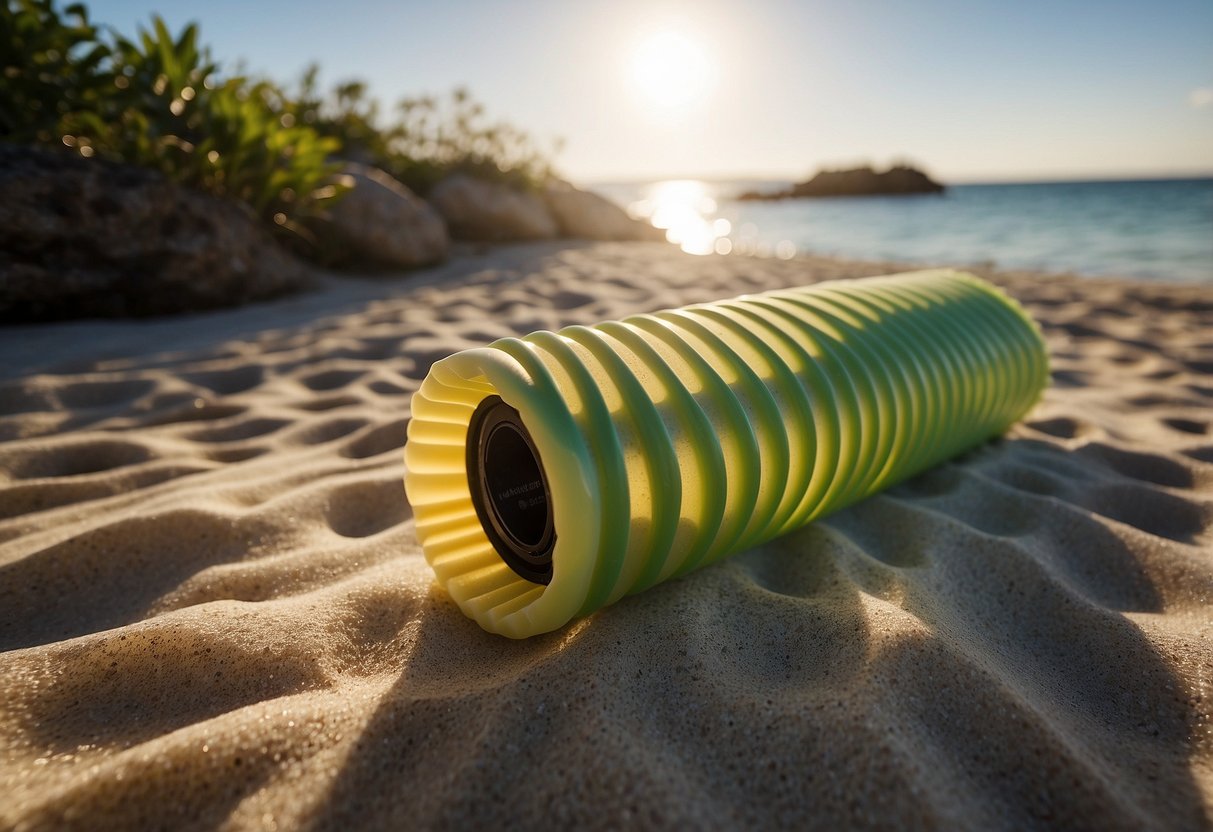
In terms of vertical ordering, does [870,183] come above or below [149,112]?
below

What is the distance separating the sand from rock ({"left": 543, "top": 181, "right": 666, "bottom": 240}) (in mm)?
7106

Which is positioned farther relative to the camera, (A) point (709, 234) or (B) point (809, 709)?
(A) point (709, 234)

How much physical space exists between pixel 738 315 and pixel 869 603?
642mm

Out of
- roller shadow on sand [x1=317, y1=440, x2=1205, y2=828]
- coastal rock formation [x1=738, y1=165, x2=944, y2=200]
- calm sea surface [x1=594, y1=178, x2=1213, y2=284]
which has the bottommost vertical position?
coastal rock formation [x1=738, y1=165, x2=944, y2=200]

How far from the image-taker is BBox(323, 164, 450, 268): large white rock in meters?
5.42

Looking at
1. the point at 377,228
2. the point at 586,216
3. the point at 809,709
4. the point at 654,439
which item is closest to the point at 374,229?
the point at 377,228

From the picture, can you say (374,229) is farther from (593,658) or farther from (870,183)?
(870,183)

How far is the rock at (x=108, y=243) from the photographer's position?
3.42m

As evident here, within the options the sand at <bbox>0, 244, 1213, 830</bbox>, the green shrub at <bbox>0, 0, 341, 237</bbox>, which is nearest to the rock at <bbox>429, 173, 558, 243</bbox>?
the green shrub at <bbox>0, 0, 341, 237</bbox>

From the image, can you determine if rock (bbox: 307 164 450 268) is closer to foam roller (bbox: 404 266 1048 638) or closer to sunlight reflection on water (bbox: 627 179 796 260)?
sunlight reflection on water (bbox: 627 179 796 260)

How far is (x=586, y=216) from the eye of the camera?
903 cm

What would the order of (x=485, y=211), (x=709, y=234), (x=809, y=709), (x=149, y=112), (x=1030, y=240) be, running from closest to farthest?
(x=809, y=709) → (x=149, y=112) → (x=485, y=211) → (x=1030, y=240) → (x=709, y=234)

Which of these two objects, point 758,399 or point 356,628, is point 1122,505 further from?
point 356,628

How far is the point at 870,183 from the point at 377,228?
161 feet
